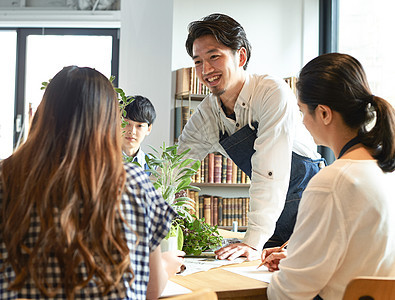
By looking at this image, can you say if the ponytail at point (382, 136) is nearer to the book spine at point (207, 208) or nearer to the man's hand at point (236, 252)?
the man's hand at point (236, 252)

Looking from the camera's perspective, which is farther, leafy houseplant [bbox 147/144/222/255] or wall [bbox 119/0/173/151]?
wall [bbox 119/0/173/151]

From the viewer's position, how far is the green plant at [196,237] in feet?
5.77

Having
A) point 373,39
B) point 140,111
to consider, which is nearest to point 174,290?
point 140,111

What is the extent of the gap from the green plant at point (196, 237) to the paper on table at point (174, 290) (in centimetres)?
40

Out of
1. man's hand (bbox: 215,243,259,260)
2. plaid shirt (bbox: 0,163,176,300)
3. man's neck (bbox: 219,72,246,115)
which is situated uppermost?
man's neck (bbox: 219,72,246,115)

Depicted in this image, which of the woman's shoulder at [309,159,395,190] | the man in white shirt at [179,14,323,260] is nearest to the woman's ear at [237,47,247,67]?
the man in white shirt at [179,14,323,260]

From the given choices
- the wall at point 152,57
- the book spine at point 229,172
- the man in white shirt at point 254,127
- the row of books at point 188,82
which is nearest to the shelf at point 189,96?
the row of books at point 188,82

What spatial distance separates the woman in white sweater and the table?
Answer: 50 millimetres

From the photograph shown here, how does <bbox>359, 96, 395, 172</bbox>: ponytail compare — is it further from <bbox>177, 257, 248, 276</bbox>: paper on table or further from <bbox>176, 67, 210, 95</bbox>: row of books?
<bbox>176, 67, 210, 95</bbox>: row of books

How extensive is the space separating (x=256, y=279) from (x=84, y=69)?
781 mm

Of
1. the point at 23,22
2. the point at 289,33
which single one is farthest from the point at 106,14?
the point at 289,33

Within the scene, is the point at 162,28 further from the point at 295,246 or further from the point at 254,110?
the point at 295,246

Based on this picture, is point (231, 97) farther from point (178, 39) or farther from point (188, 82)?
point (178, 39)

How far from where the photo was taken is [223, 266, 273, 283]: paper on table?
4.72ft
